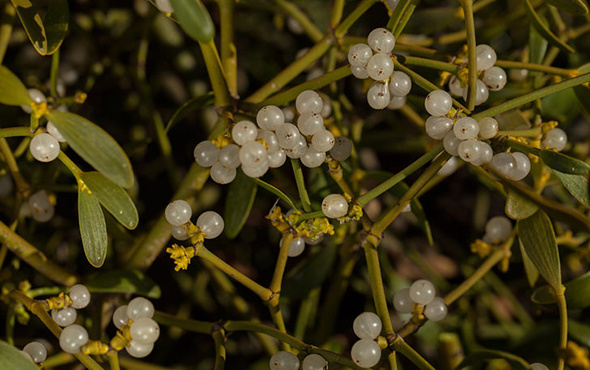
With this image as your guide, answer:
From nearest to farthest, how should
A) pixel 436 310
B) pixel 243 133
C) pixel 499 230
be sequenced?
pixel 243 133 → pixel 436 310 → pixel 499 230

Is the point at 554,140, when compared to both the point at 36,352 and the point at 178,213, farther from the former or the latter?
the point at 36,352

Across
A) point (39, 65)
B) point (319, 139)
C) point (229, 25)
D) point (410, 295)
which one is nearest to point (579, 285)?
point (410, 295)

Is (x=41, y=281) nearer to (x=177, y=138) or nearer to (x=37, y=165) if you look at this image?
(x=37, y=165)

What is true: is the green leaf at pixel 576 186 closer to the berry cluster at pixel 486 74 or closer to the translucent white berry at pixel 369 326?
the berry cluster at pixel 486 74

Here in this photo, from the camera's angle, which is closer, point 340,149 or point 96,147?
point 96,147

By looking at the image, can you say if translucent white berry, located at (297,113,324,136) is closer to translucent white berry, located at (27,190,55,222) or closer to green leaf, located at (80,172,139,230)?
green leaf, located at (80,172,139,230)

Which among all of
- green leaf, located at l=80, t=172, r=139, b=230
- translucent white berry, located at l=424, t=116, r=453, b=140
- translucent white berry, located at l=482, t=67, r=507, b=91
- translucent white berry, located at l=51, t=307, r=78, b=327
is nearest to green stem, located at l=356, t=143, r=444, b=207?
translucent white berry, located at l=424, t=116, r=453, b=140

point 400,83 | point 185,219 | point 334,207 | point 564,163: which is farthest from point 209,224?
point 564,163

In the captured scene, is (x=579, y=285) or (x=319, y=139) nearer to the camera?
(x=319, y=139)
